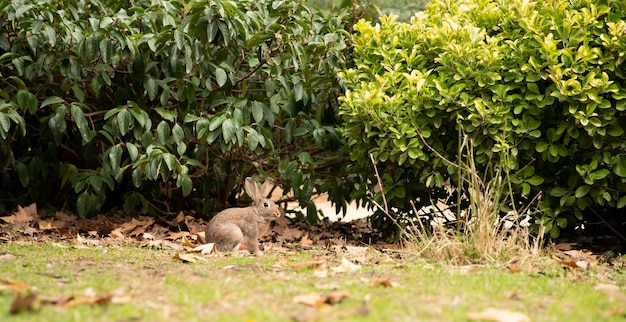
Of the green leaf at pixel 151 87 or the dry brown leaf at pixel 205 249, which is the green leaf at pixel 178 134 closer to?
the green leaf at pixel 151 87

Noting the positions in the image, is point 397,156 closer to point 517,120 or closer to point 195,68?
point 517,120

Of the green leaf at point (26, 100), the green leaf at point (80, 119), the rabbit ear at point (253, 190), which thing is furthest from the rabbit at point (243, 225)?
the green leaf at point (26, 100)

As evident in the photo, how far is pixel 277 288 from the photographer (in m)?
4.07

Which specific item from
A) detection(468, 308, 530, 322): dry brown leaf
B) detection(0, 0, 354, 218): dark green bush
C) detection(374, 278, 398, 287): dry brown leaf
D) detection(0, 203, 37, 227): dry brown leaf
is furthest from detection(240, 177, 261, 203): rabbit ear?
detection(468, 308, 530, 322): dry brown leaf

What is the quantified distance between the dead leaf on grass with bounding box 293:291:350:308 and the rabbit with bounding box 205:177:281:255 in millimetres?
2459

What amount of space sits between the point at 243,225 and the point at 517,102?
2495 mm

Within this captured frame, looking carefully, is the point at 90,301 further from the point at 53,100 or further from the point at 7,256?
the point at 53,100

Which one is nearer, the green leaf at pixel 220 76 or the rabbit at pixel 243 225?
the rabbit at pixel 243 225

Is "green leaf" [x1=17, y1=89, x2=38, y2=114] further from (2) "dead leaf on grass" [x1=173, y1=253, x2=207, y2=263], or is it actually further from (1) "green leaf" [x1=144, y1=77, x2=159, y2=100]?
(2) "dead leaf on grass" [x1=173, y1=253, x2=207, y2=263]

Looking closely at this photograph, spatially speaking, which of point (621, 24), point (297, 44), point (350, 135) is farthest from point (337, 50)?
point (621, 24)

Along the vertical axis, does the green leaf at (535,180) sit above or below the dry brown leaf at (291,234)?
above

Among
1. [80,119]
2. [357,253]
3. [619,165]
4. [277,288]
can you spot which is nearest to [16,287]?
[277,288]

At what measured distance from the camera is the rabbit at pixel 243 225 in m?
6.12

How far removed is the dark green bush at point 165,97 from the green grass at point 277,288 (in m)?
1.56
